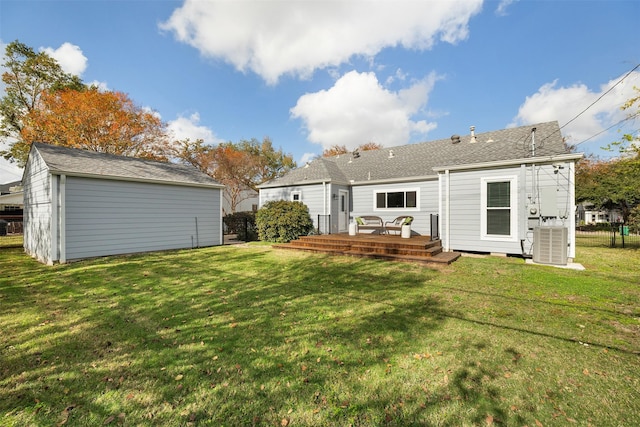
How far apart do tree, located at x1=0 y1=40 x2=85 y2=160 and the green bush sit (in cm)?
1892

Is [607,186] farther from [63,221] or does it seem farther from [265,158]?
[63,221]

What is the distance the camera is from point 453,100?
16344 millimetres

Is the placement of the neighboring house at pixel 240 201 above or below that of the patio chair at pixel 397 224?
above

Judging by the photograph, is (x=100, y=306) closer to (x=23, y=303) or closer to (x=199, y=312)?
(x=23, y=303)

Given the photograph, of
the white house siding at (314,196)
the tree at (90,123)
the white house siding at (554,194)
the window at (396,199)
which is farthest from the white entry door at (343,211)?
the tree at (90,123)

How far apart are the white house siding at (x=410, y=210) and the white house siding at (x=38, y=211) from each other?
11.7 meters

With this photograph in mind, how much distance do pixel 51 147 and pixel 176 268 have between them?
752 centimetres

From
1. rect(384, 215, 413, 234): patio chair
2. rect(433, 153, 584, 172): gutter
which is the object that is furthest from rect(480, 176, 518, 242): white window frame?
rect(384, 215, 413, 234): patio chair

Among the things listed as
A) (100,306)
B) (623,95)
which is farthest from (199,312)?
(623,95)

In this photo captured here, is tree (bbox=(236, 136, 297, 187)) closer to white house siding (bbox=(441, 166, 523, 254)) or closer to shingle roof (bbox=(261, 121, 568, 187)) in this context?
shingle roof (bbox=(261, 121, 568, 187))

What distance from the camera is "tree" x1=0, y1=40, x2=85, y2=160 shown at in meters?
17.6

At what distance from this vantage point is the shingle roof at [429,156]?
8.94 metres

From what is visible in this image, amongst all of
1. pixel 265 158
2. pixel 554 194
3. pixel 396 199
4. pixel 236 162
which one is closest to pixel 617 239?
pixel 554 194

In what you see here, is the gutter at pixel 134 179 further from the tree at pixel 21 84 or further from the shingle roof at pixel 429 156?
the tree at pixel 21 84
